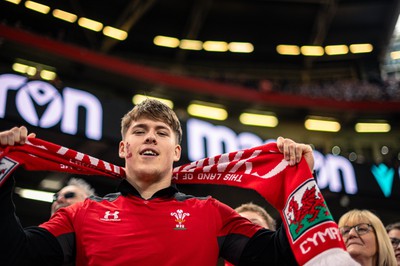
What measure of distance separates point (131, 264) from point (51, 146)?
0.86 meters

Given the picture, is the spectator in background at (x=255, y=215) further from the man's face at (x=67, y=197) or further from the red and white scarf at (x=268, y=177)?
the man's face at (x=67, y=197)

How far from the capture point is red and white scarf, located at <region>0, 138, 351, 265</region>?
191 centimetres

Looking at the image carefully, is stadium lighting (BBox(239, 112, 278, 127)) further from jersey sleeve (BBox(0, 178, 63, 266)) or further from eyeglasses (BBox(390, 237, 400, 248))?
jersey sleeve (BBox(0, 178, 63, 266))

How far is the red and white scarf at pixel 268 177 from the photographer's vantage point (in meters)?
1.91

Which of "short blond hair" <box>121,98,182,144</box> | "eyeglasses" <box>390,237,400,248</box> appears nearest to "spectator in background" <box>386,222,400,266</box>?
"eyeglasses" <box>390,237,400,248</box>

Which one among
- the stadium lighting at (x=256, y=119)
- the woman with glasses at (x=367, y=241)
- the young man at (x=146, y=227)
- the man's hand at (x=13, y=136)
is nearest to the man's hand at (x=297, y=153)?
the young man at (x=146, y=227)

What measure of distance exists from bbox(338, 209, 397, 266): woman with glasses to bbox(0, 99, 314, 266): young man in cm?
139

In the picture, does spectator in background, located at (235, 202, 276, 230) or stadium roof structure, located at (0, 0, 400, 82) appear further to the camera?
stadium roof structure, located at (0, 0, 400, 82)

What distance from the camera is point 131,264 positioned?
191 centimetres

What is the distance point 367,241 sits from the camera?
10.6ft

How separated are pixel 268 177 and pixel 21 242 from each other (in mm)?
1202

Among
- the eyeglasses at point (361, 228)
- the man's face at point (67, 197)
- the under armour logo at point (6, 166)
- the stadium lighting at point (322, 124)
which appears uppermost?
the stadium lighting at point (322, 124)

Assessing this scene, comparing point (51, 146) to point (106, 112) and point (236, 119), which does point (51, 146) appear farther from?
point (236, 119)

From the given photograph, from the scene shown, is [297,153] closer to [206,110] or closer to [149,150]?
[149,150]
